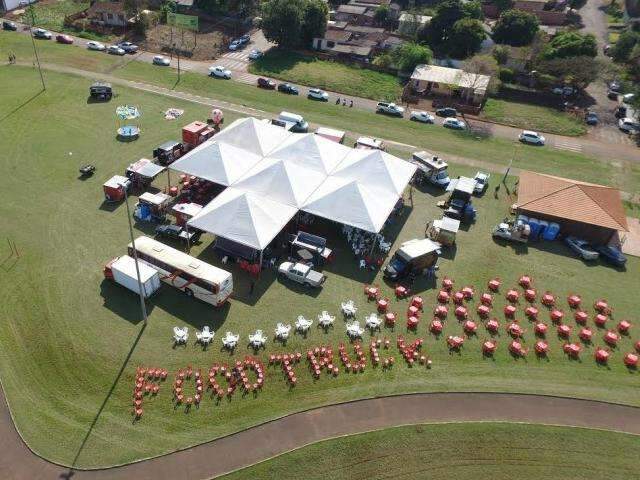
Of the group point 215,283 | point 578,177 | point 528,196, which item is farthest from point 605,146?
point 215,283

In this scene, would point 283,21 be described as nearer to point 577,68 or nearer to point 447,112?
point 447,112

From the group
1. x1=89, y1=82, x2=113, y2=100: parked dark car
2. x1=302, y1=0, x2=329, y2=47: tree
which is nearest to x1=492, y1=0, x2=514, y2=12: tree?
x1=302, y1=0, x2=329, y2=47: tree

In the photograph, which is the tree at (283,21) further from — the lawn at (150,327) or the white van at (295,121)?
the lawn at (150,327)

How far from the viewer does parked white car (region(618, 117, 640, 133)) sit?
6288 cm

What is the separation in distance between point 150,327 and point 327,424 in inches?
529

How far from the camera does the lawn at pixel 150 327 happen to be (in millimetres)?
24656

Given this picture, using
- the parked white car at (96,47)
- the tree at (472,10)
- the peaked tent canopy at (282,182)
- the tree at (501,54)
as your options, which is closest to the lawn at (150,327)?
the peaked tent canopy at (282,182)

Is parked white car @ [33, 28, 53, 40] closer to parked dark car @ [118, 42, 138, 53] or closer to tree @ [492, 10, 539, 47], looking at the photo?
parked dark car @ [118, 42, 138, 53]

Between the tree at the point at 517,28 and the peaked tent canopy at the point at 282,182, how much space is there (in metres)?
66.9

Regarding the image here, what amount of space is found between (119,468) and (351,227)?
24.3 metres

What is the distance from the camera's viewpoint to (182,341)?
2888 centimetres

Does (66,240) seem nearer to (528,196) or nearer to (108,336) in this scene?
(108,336)

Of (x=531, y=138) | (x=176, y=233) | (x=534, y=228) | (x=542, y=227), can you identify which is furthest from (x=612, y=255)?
(x=176, y=233)

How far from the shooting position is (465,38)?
262 ft
